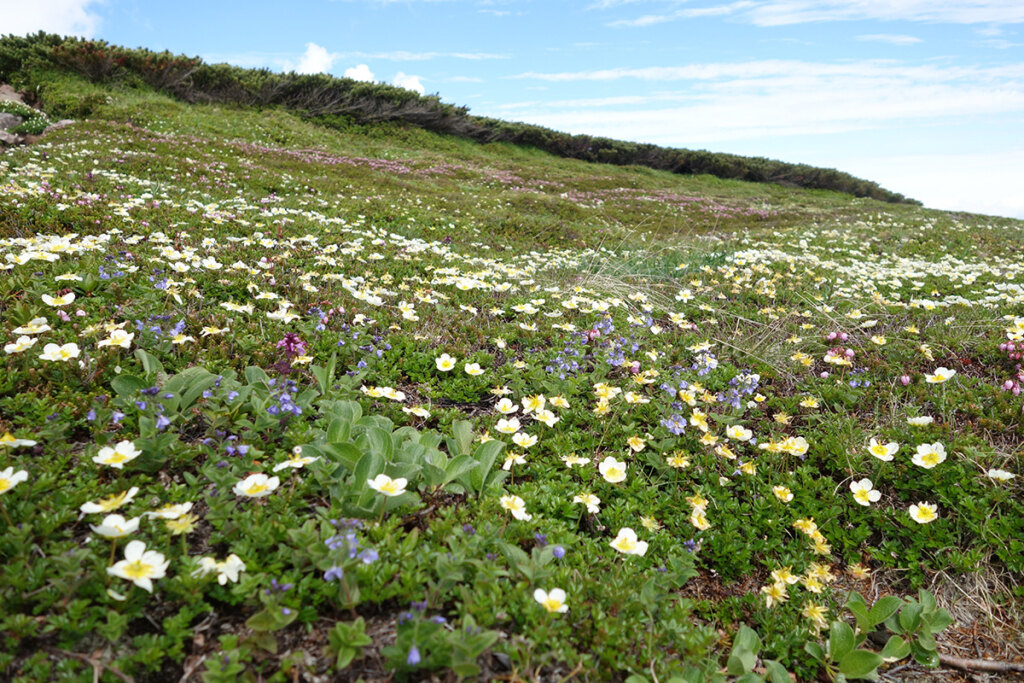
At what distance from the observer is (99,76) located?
75.7 ft

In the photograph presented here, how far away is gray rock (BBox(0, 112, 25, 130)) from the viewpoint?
14.3m

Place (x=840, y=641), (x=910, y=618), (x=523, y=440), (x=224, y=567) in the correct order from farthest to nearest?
1. (x=523, y=440)
2. (x=910, y=618)
3. (x=840, y=641)
4. (x=224, y=567)

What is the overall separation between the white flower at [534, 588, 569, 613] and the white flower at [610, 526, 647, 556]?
1.55 ft

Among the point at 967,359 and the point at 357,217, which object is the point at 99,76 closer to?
the point at 357,217

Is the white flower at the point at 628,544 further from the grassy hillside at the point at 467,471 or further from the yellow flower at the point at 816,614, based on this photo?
the yellow flower at the point at 816,614

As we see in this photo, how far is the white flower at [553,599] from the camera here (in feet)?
6.33

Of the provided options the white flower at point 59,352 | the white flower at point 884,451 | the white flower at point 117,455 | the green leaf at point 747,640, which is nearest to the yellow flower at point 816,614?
the green leaf at point 747,640

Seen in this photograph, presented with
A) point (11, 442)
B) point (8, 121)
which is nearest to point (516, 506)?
point (11, 442)

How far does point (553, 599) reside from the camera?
77.4 inches

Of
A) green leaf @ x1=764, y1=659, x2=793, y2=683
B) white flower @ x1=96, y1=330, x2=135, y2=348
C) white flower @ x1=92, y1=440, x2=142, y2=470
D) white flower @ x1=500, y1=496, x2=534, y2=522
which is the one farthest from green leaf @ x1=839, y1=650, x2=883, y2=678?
white flower @ x1=96, y1=330, x2=135, y2=348

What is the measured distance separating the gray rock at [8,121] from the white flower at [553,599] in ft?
64.3

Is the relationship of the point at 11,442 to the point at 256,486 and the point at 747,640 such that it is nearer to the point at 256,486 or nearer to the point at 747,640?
the point at 256,486

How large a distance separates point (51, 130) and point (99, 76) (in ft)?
41.2

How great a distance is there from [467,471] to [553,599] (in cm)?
94
